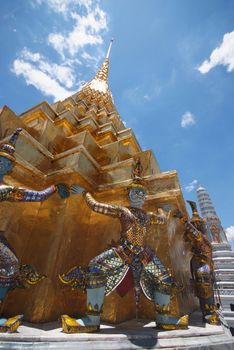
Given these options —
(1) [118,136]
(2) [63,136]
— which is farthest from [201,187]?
(2) [63,136]

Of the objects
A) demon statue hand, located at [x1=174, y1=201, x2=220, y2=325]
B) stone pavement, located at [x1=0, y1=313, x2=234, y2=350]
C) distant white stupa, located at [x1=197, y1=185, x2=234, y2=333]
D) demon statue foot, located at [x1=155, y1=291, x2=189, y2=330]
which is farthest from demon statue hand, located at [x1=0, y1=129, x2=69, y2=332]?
distant white stupa, located at [x1=197, y1=185, x2=234, y2=333]

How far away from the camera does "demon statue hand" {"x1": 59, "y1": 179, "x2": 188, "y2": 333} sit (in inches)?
112

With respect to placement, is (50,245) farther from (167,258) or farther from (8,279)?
(167,258)

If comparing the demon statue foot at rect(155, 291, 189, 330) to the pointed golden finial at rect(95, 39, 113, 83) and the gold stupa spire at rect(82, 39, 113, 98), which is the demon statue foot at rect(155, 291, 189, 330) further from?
the pointed golden finial at rect(95, 39, 113, 83)

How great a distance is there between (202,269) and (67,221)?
3.04 m

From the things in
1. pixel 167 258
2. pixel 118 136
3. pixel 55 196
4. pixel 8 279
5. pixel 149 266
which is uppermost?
pixel 118 136

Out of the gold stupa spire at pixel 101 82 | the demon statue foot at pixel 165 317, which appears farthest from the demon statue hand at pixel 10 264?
the gold stupa spire at pixel 101 82

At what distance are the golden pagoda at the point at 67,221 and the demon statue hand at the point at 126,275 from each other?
77 centimetres

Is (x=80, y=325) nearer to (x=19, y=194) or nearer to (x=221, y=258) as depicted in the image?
(x=19, y=194)

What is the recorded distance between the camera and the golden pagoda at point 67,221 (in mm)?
3508

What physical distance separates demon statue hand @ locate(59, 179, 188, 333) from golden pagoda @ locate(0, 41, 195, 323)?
2.52ft

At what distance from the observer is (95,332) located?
106 inches

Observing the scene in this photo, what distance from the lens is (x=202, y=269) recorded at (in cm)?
434

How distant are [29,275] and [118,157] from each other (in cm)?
396
